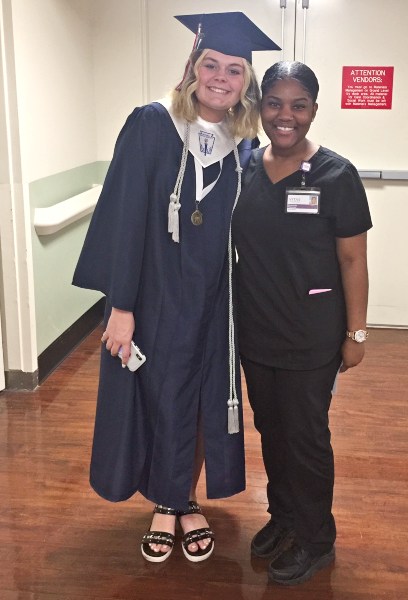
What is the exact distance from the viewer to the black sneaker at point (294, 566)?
1.98 metres

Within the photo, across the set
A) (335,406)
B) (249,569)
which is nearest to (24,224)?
(335,406)

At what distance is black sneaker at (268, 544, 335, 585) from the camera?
1.98m

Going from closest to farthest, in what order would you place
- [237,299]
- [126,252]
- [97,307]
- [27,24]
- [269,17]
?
[126,252], [237,299], [27,24], [269,17], [97,307]

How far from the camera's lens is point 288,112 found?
177cm

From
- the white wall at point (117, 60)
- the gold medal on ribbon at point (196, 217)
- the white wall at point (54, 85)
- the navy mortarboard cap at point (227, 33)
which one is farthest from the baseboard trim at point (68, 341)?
the navy mortarboard cap at point (227, 33)

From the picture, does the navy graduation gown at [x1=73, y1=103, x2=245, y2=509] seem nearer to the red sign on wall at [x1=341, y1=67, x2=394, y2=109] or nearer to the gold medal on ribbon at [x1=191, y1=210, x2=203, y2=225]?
the gold medal on ribbon at [x1=191, y1=210, x2=203, y2=225]

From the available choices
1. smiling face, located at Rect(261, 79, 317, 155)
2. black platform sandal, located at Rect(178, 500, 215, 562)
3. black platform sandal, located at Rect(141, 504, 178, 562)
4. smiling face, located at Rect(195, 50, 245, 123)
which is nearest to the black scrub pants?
black platform sandal, located at Rect(178, 500, 215, 562)

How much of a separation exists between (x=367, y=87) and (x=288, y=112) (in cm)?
247

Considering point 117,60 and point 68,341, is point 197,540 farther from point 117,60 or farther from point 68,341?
point 117,60

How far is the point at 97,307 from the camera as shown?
14.3 feet

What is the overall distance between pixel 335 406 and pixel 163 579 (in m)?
1.45

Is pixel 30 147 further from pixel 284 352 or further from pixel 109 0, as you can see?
pixel 284 352

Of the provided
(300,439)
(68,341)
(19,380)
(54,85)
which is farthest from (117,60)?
(300,439)

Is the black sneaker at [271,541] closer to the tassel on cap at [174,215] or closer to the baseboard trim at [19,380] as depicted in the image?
the tassel on cap at [174,215]
